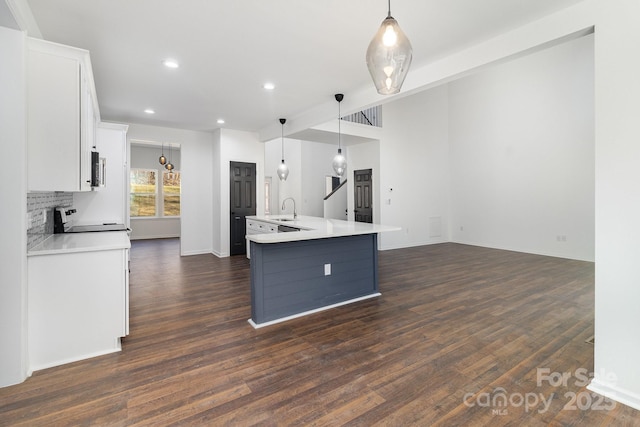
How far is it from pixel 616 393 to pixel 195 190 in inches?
284

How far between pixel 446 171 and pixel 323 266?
6.36 metres

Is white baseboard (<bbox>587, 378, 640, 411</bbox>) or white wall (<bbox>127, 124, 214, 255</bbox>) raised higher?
white wall (<bbox>127, 124, 214, 255</bbox>)

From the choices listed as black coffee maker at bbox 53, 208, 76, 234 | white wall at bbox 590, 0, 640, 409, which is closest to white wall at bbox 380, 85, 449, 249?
white wall at bbox 590, 0, 640, 409

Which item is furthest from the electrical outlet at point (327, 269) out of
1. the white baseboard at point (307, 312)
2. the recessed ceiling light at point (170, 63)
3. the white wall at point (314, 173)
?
the white wall at point (314, 173)

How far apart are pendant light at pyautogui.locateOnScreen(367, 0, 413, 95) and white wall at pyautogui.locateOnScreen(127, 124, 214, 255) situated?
6.18m

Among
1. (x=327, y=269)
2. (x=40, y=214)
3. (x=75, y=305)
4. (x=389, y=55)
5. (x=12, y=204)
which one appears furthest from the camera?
(x=327, y=269)

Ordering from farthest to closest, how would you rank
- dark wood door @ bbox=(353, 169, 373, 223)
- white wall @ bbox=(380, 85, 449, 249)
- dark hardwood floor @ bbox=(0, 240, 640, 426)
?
dark wood door @ bbox=(353, 169, 373, 223), white wall @ bbox=(380, 85, 449, 249), dark hardwood floor @ bbox=(0, 240, 640, 426)

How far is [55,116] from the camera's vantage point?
2.35 meters

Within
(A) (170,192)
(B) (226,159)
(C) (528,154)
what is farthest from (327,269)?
(A) (170,192)

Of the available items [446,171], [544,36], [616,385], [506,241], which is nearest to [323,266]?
[616,385]

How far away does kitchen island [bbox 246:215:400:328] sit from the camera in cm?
315

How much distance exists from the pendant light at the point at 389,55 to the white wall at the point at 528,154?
21.1 feet

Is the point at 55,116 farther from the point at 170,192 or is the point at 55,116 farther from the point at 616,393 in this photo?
the point at 170,192

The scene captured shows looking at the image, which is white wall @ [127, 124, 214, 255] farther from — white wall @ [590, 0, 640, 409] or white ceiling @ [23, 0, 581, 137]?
white wall @ [590, 0, 640, 409]
